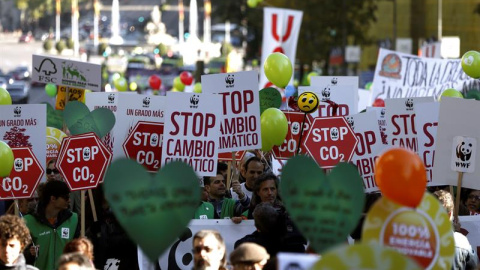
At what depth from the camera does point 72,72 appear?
15070mm

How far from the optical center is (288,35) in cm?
2247

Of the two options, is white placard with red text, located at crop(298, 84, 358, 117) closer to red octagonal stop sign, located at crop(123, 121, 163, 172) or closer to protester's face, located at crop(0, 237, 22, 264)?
red octagonal stop sign, located at crop(123, 121, 163, 172)

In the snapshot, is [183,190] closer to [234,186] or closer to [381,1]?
[234,186]

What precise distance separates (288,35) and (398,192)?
16.1 metres

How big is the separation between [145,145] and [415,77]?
810cm

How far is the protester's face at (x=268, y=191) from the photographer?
32.4 feet

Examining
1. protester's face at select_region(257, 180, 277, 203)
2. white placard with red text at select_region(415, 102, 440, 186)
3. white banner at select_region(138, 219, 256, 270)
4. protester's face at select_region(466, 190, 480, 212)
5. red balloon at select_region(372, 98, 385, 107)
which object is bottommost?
white banner at select_region(138, 219, 256, 270)

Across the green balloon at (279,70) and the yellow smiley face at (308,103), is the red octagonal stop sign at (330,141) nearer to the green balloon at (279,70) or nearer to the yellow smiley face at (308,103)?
the yellow smiley face at (308,103)

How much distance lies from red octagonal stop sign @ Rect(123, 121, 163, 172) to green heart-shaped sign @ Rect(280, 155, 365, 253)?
15.1ft

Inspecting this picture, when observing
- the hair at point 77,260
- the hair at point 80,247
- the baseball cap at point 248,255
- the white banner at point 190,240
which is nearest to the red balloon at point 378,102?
the white banner at point 190,240

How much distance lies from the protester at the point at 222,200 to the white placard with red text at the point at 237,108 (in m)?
0.38

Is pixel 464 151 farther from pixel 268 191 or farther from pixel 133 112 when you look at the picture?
pixel 133 112

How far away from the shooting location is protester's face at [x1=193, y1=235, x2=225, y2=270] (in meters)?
7.40

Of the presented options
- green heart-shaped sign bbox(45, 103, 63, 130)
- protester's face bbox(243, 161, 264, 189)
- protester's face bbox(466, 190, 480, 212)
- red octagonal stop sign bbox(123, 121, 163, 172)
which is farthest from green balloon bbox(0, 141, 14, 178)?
green heart-shaped sign bbox(45, 103, 63, 130)
